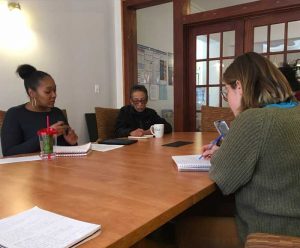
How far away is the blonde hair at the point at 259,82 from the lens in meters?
0.97

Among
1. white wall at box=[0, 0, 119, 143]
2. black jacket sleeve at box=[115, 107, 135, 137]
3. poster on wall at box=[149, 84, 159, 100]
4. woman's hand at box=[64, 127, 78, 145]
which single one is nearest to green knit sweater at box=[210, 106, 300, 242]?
woman's hand at box=[64, 127, 78, 145]

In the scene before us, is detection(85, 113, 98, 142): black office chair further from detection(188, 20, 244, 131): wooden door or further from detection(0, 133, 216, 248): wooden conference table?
detection(0, 133, 216, 248): wooden conference table

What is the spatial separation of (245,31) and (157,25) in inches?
61.0

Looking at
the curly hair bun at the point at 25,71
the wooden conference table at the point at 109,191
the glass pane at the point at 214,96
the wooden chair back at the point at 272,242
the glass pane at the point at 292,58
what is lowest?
the wooden chair back at the point at 272,242

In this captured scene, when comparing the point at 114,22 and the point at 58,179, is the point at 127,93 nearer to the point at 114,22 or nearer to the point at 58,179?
the point at 114,22

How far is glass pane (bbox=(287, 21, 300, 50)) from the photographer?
2.92m

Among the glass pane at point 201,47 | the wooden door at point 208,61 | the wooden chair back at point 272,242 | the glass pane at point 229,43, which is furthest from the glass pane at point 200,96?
the wooden chair back at point 272,242

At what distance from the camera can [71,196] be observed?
0.79 m

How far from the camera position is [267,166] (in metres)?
0.83

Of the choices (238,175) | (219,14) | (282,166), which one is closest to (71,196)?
(238,175)

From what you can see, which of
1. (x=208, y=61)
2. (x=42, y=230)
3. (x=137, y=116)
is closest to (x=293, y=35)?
(x=208, y=61)

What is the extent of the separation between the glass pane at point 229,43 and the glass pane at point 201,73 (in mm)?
299

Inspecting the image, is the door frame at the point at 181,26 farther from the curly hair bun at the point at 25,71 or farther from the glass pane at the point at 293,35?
the curly hair bun at the point at 25,71

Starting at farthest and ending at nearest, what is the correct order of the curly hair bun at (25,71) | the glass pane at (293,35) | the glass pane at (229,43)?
the glass pane at (229,43)
the glass pane at (293,35)
the curly hair bun at (25,71)
